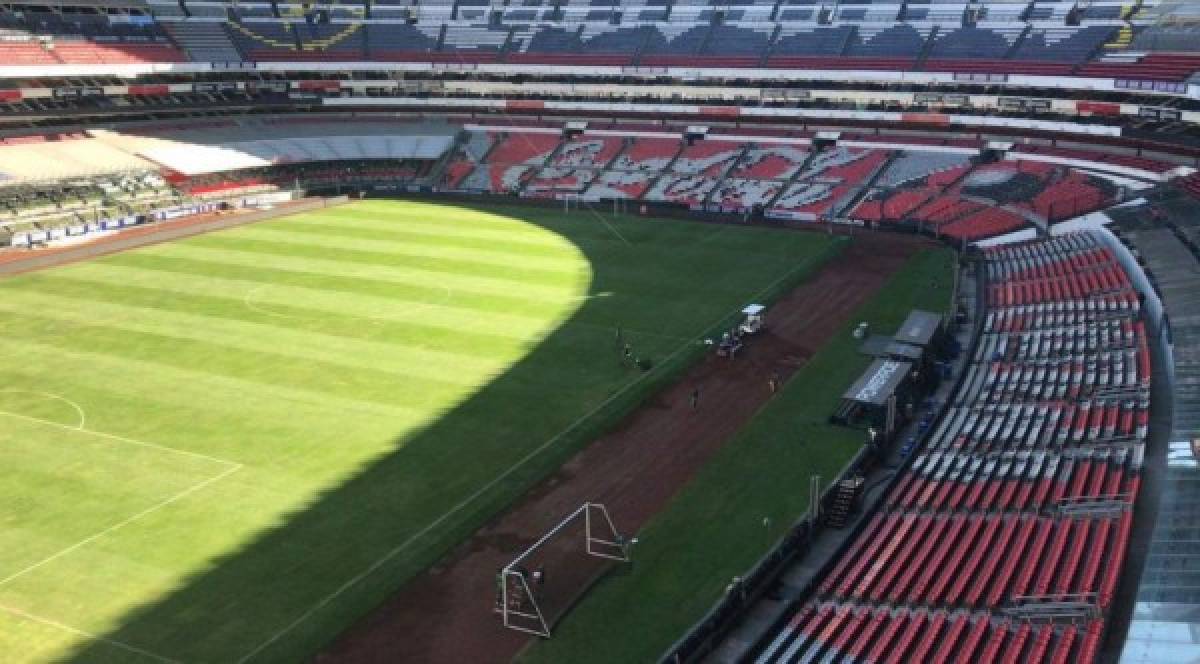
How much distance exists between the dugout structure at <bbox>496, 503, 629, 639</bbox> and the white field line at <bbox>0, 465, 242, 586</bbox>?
10.6m

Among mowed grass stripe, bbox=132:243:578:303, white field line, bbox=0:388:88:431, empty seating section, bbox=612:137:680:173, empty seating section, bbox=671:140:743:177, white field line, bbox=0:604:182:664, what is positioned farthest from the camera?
empty seating section, bbox=612:137:680:173

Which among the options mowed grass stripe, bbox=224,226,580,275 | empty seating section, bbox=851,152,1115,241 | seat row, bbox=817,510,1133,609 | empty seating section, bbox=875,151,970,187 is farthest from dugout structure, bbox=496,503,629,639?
empty seating section, bbox=875,151,970,187

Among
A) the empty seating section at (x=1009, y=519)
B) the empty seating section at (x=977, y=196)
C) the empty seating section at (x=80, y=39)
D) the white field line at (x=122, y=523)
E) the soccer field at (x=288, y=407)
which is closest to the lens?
the empty seating section at (x=1009, y=519)

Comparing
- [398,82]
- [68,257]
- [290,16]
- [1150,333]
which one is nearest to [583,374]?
[1150,333]

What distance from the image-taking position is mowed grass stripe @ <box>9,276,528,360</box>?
42.4 meters

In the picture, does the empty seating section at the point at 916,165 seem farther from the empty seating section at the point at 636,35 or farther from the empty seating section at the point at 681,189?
the empty seating section at the point at 681,189

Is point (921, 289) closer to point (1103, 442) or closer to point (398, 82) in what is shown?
point (1103, 442)

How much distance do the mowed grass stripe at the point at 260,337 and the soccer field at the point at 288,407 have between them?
6.3 inches

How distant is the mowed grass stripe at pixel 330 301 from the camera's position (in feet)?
148

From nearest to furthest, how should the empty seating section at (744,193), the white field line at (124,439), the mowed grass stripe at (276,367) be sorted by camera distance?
the white field line at (124,439) → the mowed grass stripe at (276,367) → the empty seating section at (744,193)

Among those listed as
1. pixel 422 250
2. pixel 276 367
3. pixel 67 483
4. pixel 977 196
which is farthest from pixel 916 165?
pixel 67 483

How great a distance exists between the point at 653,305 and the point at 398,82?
188ft

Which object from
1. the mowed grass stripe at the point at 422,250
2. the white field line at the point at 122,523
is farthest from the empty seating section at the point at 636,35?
the white field line at the point at 122,523

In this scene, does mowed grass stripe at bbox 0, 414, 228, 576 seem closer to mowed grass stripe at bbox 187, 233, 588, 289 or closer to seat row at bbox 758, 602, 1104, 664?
seat row at bbox 758, 602, 1104, 664
